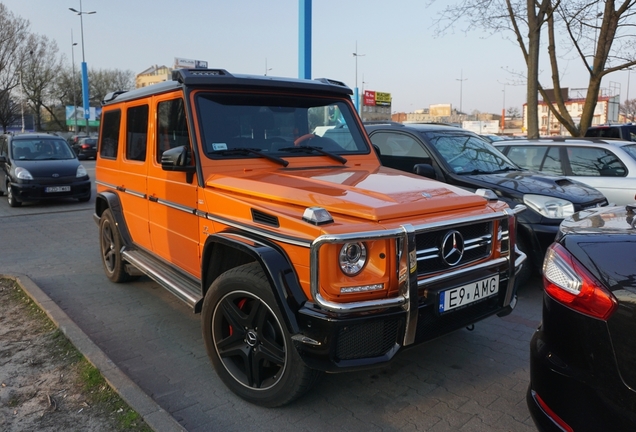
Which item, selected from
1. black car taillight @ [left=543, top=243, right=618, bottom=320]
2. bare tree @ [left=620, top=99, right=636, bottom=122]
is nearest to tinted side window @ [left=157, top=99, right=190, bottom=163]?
black car taillight @ [left=543, top=243, right=618, bottom=320]

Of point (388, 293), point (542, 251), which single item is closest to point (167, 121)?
point (388, 293)

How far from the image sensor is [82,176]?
12.9 metres

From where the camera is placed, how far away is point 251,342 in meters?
3.36

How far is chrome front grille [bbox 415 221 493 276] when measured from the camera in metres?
3.12

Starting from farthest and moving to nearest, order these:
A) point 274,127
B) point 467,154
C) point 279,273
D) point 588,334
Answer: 1. point 467,154
2. point 274,127
3. point 279,273
4. point 588,334

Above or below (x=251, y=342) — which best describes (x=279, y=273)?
above

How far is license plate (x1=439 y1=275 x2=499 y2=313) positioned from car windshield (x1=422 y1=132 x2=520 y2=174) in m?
3.20

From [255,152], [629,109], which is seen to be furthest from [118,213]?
[629,109]

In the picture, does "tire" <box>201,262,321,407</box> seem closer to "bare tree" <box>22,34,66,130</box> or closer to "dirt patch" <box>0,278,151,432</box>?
"dirt patch" <box>0,278,151,432</box>

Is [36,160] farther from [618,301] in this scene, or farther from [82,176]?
[618,301]

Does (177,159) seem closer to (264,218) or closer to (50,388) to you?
(264,218)

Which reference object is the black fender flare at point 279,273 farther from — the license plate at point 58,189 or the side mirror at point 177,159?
the license plate at point 58,189

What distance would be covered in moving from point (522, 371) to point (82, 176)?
1184 cm

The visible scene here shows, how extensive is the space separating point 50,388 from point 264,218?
6.36ft
